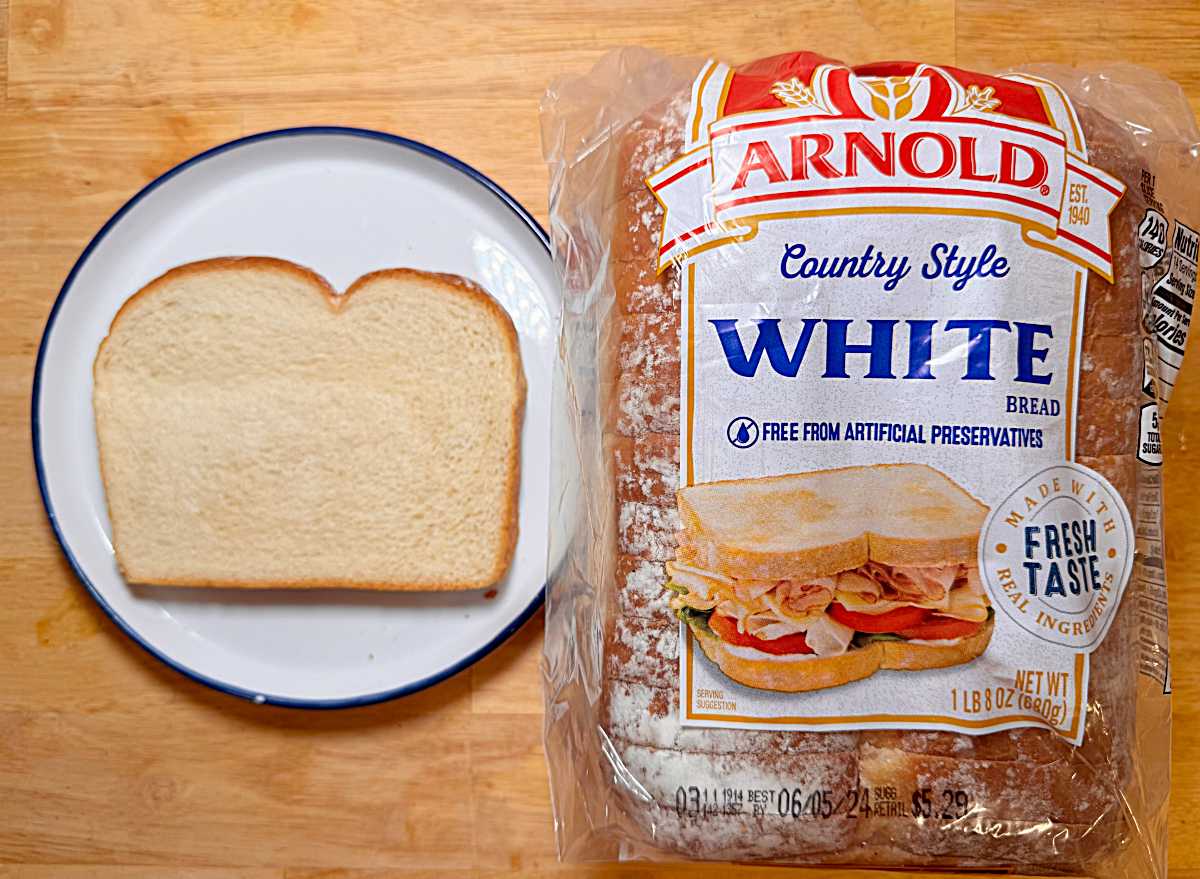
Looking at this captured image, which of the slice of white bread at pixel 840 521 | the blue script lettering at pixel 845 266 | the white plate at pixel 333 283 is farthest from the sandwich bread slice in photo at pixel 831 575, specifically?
the white plate at pixel 333 283

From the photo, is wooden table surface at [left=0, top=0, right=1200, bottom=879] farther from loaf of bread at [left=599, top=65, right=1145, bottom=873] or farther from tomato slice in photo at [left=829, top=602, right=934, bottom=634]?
tomato slice in photo at [left=829, top=602, right=934, bottom=634]

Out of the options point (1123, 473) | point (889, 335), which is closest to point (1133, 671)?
point (1123, 473)

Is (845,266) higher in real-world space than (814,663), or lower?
higher

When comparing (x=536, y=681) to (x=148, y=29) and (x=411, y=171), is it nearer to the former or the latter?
(x=411, y=171)

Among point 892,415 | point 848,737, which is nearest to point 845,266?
point 892,415

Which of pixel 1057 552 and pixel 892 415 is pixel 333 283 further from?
pixel 1057 552

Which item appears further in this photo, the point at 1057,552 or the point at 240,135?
the point at 240,135

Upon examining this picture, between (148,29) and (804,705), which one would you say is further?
(148,29)
